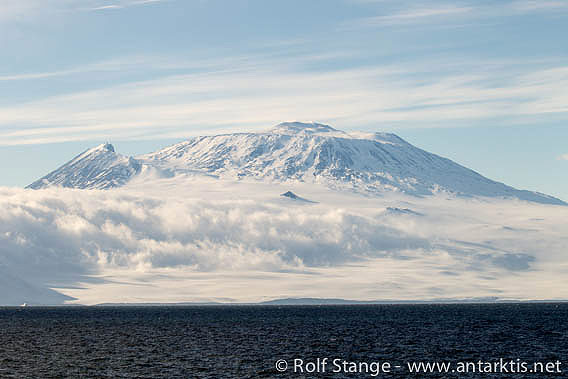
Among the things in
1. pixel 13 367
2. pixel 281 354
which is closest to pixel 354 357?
pixel 281 354

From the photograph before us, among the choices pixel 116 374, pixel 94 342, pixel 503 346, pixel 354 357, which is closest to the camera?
pixel 116 374

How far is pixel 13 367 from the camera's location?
138375 mm

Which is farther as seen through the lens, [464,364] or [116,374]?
[464,364]

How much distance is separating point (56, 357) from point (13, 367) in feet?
57.4

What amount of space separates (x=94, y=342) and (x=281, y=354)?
58592mm

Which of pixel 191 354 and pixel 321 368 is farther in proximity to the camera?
pixel 191 354


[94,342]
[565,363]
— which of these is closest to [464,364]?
[565,363]

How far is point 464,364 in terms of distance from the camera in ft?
453

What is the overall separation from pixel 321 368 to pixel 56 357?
52.2 meters

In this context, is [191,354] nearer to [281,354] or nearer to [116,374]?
[281,354]

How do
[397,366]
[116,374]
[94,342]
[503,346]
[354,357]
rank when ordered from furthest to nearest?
[94,342] < [503,346] < [354,357] < [397,366] < [116,374]

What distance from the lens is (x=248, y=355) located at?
155 metres

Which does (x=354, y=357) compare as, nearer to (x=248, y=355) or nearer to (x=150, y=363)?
(x=248, y=355)

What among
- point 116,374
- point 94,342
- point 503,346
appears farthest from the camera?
point 94,342
